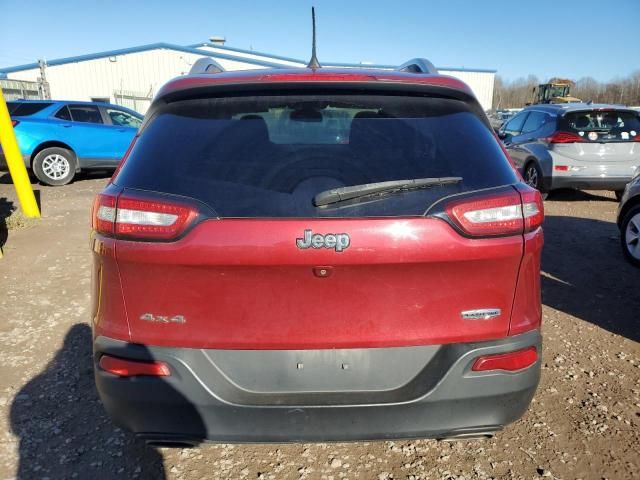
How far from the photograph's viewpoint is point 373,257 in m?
1.57

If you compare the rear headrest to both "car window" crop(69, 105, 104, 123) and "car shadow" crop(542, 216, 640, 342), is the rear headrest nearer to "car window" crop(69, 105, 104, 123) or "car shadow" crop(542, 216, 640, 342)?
"car shadow" crop(542, 216, 640, 342)

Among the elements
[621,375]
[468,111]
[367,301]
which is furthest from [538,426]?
[468,111]

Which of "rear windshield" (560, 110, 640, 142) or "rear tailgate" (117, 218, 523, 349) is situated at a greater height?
"rear tailgate" (117, 218, 523, 349)

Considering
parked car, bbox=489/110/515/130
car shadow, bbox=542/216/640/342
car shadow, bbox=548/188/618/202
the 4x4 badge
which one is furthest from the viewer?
parked car, bbox=489/110/515/130

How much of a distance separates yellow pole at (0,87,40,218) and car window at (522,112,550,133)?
8415 mm

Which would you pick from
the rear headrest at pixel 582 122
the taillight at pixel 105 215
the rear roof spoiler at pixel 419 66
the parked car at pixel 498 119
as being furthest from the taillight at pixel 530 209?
the rear headrest at pixel 582 122

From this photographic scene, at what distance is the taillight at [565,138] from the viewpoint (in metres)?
7.48

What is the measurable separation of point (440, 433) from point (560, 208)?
731cm

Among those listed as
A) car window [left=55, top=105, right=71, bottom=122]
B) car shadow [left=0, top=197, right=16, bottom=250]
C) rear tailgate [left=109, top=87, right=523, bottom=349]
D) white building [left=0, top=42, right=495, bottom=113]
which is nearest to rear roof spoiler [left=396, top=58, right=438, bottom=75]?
rear tailgate [left=109, top=87, right=523, bottom=349]

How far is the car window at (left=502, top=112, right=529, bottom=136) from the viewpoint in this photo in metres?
9.21

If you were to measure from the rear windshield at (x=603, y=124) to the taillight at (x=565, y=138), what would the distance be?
0.06 meters

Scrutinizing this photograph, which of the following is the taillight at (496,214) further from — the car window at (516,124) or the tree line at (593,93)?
the tree line at (593,93)

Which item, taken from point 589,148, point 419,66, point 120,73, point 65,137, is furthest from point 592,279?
point 120,73

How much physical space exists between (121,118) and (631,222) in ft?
35.1
